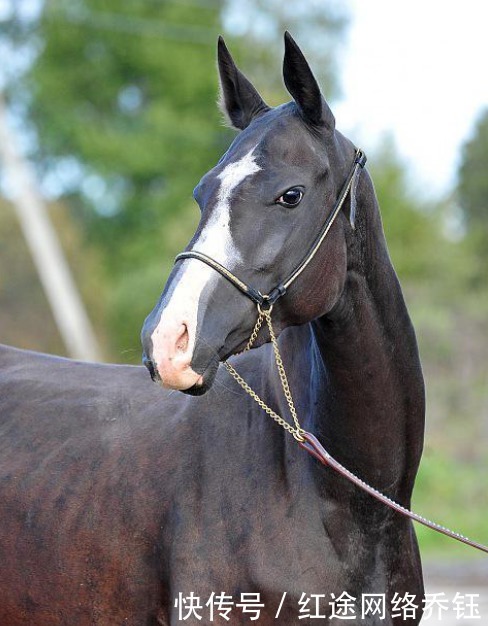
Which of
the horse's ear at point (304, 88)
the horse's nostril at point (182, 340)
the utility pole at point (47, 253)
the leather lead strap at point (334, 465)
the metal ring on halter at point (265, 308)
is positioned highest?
the utility pole at point (47, 253)

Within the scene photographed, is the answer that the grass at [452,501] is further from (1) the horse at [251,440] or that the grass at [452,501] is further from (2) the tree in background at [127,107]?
(2) the tree in background at [127,107]

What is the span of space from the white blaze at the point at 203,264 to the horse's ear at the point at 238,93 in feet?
1.48

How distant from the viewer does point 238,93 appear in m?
3.58

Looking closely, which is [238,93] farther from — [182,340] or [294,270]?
[182,340]

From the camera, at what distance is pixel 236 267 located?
9.89 feet

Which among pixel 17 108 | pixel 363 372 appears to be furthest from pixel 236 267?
pixel 17 108

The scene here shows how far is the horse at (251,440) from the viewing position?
3.06 m

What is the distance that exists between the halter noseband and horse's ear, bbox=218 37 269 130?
42 centimetres

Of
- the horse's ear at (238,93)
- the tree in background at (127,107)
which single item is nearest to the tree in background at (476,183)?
the tree in background at (127,107)

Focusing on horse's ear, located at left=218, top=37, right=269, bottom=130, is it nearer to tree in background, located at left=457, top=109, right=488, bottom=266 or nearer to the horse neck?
the horse neck

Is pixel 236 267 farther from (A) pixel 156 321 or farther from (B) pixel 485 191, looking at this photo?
(B) pixel 485 191

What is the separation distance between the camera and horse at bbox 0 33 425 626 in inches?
121

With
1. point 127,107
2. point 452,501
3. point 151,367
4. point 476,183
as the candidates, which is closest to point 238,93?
point 151,367

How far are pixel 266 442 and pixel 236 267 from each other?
77 cm
